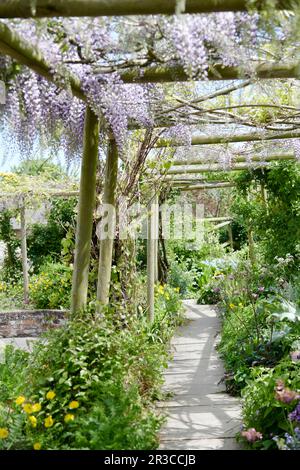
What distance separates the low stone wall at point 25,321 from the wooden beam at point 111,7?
267 inches

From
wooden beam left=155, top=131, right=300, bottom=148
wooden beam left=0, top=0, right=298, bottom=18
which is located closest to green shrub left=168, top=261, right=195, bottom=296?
wooden beam left=155, top=131, right=300, bottom=148

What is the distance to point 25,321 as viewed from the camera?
8.95m

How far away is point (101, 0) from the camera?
2.25 meters

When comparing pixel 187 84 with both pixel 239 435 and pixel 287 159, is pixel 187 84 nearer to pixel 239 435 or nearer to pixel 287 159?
pixel 239 435

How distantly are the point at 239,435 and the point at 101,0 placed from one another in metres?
2.45

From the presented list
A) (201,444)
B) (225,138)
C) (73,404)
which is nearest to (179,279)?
(225,138)

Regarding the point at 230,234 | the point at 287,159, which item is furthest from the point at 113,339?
the point at 230,234

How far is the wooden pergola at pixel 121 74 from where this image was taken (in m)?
2.25

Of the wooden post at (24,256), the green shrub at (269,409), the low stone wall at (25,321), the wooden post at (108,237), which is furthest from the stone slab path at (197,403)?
the wooden post at (24,256)

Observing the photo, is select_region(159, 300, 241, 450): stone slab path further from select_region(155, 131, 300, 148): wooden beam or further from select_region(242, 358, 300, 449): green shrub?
select_region(155, 131, 300, 148): wooden beam

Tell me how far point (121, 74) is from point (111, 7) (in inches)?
45.7

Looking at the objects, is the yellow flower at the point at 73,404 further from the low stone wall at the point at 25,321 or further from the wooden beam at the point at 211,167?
the low stone wall at the point at 25,321

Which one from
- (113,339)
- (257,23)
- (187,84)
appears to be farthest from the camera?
(187,84)

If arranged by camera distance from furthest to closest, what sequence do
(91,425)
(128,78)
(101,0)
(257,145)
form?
1. (257,145)
2. (128,78)
3. (91,425)
4. (101,0)
